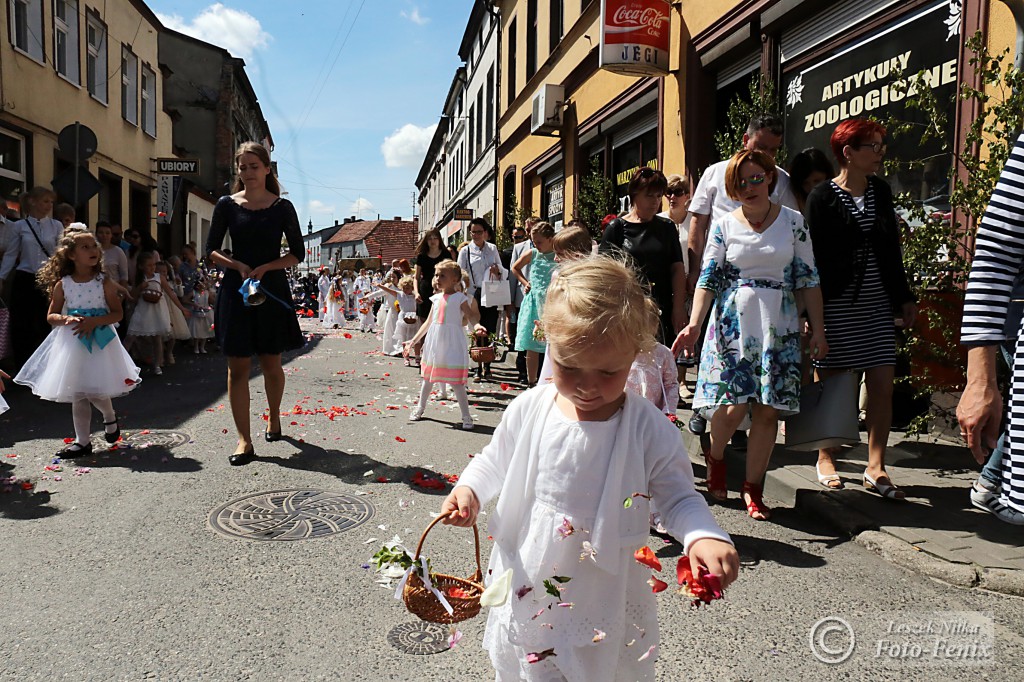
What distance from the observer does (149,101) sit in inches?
942

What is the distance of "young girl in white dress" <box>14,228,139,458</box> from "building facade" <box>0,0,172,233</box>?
5.61 meters

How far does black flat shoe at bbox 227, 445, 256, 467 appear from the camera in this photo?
18.4 feet

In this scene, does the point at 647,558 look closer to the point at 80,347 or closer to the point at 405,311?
the point at 80,347

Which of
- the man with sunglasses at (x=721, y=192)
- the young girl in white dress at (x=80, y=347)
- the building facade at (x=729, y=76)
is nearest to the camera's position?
the man with sunglasses at (x=721, y=192)

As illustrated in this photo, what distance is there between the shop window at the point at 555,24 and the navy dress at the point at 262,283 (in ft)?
45.2

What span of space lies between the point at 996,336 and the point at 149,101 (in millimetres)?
26480

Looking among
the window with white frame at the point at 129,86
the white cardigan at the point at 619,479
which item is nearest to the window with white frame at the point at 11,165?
the window with white frame at the point at 129,86

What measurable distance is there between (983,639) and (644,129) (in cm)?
1141

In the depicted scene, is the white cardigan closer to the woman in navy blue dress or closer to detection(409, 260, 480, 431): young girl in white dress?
the woman in navy blue dress

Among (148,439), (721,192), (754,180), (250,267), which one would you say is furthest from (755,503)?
(148,439)

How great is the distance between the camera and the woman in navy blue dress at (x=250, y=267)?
586 cm

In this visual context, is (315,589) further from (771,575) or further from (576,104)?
(576,104)

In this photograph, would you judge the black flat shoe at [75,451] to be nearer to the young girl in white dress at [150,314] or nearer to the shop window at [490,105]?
the young girl in white dress at [150,314]

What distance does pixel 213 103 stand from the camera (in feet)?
121
